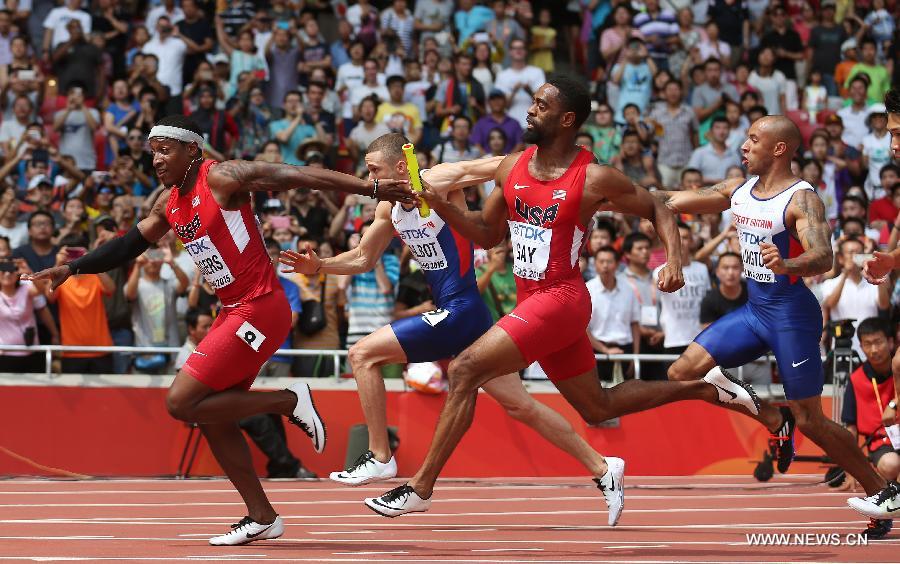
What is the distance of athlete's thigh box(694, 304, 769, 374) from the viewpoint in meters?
10.6

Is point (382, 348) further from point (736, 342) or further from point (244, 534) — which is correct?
point (736, 342)

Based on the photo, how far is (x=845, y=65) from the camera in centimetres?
2289

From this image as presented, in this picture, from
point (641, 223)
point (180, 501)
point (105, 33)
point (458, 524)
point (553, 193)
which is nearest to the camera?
point (553, 193)

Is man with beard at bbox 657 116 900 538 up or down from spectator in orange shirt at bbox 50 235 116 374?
up

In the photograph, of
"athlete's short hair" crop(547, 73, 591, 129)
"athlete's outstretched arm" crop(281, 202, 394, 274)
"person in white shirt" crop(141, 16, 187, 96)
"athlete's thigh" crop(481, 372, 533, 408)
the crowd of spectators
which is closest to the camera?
"athlete's short hair" crop(547, 73, 591, 129)

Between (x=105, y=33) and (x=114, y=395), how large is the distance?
7.49m

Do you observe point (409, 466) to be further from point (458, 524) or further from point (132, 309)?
point (458, 524)

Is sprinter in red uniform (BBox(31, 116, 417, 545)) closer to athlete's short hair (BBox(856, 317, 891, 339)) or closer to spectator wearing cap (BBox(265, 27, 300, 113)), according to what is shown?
athlete's short hair (BBox(856, 317, 891, 339))

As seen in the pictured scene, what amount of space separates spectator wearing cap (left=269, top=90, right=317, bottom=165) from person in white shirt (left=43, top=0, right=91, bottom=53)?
3.38m

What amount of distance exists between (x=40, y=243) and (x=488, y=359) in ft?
25.7

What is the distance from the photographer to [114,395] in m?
15.6

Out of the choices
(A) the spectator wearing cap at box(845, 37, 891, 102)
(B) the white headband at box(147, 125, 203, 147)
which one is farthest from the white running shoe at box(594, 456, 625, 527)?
(A) the spectator wearing cap at box(845, 37, 891, 102)

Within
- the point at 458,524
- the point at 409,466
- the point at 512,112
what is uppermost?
the point at 512,112

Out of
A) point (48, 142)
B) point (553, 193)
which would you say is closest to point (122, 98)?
point (48, 142)
